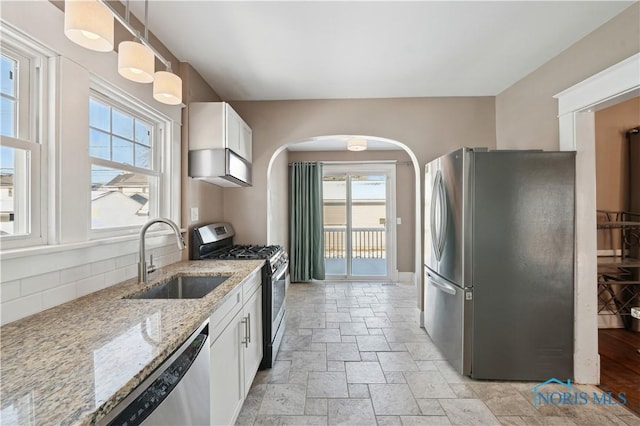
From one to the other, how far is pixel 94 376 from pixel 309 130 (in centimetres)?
284

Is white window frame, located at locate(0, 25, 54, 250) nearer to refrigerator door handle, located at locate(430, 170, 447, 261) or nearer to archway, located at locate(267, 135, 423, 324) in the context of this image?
archway, located at locate(267, 135, 423, 324)

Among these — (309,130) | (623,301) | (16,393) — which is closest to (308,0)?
(309,130)

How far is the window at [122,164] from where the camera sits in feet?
5.35

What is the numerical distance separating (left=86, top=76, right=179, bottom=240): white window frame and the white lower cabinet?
880 millimetres

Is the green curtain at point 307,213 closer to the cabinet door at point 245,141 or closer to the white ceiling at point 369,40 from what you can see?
the cabinet door at point 245,141

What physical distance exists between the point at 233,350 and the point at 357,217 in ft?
13.2

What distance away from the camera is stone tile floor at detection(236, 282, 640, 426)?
178 cm

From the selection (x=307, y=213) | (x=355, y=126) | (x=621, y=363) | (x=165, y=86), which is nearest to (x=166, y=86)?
(x=165, y=86)

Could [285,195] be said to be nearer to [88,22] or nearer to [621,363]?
[88,22]

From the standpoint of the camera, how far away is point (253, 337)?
204 cm

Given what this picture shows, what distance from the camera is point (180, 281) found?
1892 millimetres

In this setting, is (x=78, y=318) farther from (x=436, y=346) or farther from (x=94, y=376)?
(x=436, y=346)

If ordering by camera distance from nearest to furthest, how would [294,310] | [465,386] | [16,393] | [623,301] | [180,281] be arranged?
[16,393] < [180,281] < [465,386] < [623,301] < [294,310]

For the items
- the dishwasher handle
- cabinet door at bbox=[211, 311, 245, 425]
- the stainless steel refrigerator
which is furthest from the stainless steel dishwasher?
the stainless steel refrigerator
